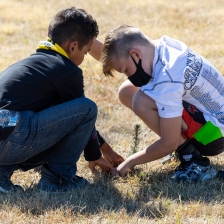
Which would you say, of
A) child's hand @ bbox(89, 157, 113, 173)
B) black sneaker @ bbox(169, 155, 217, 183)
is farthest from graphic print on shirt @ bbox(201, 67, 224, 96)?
child's hand @ bbox(89, 157, 113, 173)

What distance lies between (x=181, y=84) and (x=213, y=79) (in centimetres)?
34

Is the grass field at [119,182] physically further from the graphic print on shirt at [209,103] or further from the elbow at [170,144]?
the graphic print on shirt at [209,103]

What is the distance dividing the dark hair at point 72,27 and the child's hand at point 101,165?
2.55 feet

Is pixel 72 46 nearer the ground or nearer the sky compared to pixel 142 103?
nearer the sky

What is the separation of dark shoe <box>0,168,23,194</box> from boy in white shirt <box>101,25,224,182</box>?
2.31 feet

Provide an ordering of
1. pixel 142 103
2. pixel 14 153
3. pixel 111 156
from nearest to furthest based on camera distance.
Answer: pixel 14 153 < pixel 142 103 < pixel 111 156

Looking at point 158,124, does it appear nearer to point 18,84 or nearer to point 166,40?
point 166,40

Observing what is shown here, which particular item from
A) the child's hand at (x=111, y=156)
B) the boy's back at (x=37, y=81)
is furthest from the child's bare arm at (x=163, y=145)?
the boy's back at (x=37, y=81)

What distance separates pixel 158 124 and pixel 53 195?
820 mm

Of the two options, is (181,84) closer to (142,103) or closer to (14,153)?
(142,103)

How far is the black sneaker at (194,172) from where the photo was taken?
3.55 meters

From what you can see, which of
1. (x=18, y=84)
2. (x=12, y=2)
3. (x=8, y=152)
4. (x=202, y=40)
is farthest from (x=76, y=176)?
(x=12, y=2)

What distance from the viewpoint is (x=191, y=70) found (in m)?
3.41

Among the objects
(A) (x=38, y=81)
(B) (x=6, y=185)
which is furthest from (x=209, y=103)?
(B) (x=6, y=185)
